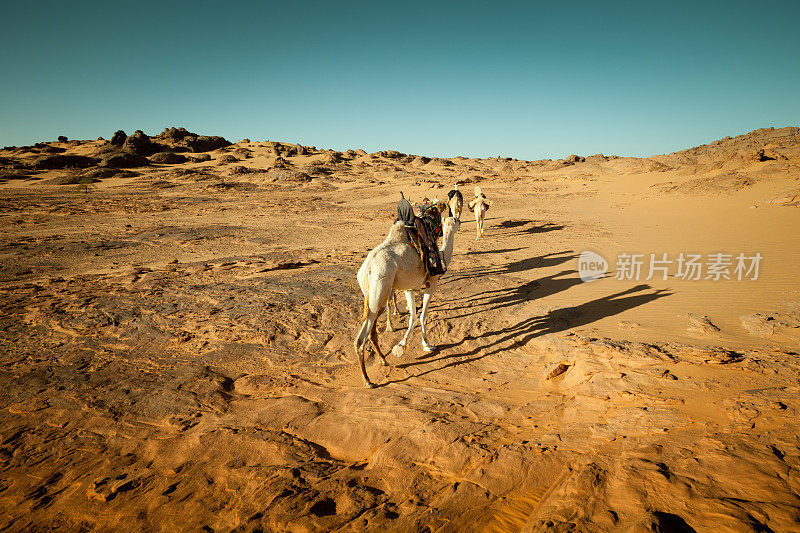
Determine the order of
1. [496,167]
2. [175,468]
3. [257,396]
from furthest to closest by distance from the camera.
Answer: [496,167], [257,396], [175,468]

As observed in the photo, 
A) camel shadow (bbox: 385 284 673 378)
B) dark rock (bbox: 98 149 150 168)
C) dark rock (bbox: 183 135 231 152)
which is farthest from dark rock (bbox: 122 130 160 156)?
A: camel shadow (bbox: 385 284 673 378)

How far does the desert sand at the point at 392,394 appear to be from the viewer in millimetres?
2887

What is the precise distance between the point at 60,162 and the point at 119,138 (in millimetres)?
15966

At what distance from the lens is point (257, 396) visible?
5.33 meters

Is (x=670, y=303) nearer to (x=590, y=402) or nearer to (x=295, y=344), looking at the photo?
(x=590, y=402)

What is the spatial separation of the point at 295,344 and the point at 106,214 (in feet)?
73.8

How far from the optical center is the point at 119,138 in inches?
2135

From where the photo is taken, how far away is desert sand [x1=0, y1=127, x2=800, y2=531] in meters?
2.89

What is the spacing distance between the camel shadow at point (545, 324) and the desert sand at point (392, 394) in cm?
6

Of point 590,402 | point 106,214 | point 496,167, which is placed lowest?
point 590,402

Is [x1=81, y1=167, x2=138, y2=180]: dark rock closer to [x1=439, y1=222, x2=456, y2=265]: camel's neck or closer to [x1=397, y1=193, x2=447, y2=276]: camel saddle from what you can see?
[x1=439, y1=222, x2=456, y2=265]: camel's neck

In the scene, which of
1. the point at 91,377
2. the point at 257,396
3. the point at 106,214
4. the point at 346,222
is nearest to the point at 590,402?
the point at 257,396

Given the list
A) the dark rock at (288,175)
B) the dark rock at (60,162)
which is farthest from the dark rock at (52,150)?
the dark rock at (288,175)

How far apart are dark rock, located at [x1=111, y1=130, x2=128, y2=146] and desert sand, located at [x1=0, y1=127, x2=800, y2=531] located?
50.6 m
